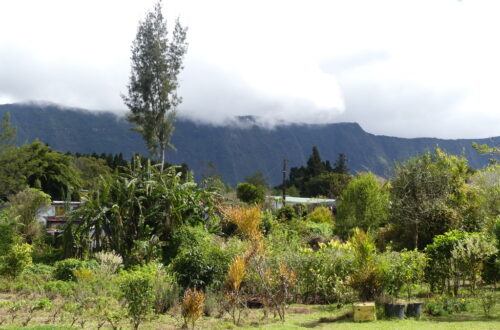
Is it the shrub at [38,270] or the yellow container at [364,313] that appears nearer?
the yellow container at [364,313]

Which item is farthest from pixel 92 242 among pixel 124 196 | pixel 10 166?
pixel 10 166

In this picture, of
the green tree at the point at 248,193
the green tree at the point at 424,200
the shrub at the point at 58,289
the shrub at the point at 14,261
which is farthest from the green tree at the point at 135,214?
the green tree at the point at 248,193

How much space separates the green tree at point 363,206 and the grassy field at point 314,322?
38.2ft

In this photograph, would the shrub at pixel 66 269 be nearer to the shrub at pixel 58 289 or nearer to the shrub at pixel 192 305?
the shrub at pixel 58 289

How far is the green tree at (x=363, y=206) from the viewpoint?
21.4 metres

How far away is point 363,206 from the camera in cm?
2175

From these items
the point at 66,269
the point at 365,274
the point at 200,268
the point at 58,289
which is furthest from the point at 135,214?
the point at 365,274

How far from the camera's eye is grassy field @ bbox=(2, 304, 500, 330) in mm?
8344

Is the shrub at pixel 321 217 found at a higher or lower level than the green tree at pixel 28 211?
lower

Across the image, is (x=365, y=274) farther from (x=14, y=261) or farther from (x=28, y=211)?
(x=28, y=211)

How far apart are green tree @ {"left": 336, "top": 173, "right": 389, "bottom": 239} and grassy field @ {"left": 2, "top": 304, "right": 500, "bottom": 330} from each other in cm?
1163

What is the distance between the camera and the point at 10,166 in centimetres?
3378

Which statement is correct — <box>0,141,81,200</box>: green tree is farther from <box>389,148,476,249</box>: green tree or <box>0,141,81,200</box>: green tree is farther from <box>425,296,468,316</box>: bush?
<box>425,296,468,316</box>: bush

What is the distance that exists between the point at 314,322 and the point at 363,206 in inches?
524
